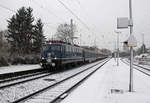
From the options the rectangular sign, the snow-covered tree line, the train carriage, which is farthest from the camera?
the snow-covered tree line

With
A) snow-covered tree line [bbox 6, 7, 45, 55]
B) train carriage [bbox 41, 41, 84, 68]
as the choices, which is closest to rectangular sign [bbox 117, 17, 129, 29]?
train carriage [bbox 41, 41, 84, 68]

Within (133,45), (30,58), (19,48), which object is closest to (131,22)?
(133,45)

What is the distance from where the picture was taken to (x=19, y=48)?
44031mm

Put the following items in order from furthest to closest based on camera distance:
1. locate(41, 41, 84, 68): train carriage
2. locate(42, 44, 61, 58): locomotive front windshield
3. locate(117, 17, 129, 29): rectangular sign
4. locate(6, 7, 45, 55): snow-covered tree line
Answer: locate(6, 7, 45, 55): snow-covered tree line
locate(42, 44, 61, 58): locomotive front windshield
locate(41, 41, 84, 68): train carriage
locate(117, 17, 129, 29): rectangular sign

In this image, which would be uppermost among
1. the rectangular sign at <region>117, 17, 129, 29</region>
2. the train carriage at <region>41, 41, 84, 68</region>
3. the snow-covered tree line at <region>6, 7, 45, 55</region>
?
the snow-covered tree line at <region>6, 7, 45, 55</region>

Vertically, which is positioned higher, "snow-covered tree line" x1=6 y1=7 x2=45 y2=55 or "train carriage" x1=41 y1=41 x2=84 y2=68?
"snow-covered tree line" x1=6 y1=7 x2=45 y2=55

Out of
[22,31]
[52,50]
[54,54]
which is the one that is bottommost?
[54,54]

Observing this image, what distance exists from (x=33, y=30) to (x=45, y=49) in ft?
99.1

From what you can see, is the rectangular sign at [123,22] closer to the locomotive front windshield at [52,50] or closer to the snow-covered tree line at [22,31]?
→ the locomotive front windshield at [52,50]

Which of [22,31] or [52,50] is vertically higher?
[22,31]

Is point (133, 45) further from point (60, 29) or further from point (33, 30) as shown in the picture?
point (60, 29)

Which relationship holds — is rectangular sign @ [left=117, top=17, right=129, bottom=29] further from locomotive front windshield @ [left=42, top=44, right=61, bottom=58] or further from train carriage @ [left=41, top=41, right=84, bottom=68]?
locomotive front windshield @ [left=42, top=44, right=61, bottom=58]

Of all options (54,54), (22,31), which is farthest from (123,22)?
(22,31)

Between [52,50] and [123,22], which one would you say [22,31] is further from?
[123,22]
